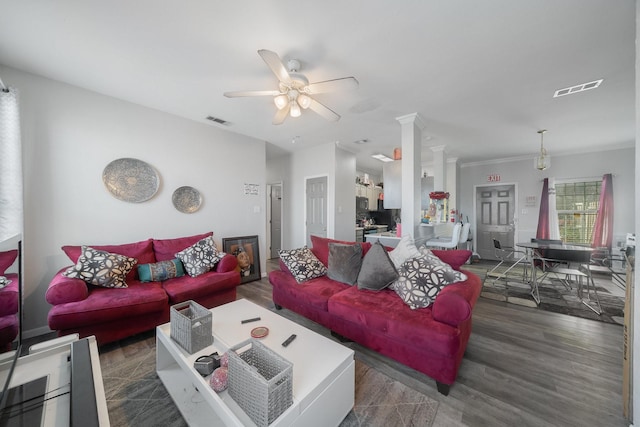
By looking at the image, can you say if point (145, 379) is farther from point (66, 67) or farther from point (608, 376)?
point (608, 376)

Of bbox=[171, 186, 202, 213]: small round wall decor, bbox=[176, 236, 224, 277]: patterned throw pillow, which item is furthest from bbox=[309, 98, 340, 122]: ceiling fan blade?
bbox=[171, 186, 202, 213]: small round wall decor

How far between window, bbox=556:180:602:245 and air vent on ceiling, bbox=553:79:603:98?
12.4 feet

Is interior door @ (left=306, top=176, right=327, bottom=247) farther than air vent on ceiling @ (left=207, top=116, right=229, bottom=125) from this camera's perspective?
Yes

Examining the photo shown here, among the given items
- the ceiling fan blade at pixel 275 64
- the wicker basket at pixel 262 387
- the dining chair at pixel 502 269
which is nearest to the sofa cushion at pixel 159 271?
the wicker basket at pixel 262 387

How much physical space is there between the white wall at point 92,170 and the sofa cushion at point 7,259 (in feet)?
6.30

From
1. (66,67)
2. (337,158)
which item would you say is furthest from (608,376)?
(66,67)

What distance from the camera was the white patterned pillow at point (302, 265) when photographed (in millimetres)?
2633

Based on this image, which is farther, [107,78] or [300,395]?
[107,78]

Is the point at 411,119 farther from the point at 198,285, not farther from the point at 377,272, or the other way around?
the point at 198,285

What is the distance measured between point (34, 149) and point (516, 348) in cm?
510

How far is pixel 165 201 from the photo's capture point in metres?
3.18

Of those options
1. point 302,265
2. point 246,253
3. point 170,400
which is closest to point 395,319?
point 302,265

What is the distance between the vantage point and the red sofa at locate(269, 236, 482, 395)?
155 centimetres

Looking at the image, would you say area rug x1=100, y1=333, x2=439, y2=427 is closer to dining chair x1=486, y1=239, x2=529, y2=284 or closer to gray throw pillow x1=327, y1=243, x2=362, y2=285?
gray throw pillow x1=327, y1=243, x2=362, y2=285
